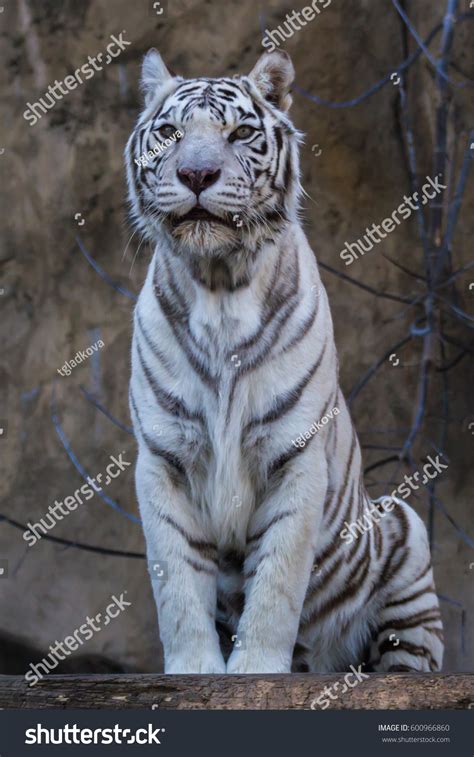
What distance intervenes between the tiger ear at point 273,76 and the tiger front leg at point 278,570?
81 centimetres

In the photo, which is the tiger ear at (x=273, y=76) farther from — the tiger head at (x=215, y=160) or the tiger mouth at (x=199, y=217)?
the tiger mouth at (x=199, y=217)

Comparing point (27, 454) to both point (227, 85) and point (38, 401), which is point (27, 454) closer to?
point (38, 401)

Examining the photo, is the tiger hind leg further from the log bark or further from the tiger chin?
the log bark

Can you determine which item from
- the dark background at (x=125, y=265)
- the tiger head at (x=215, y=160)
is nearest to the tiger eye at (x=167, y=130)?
the tiger head at (x=215, y=160)

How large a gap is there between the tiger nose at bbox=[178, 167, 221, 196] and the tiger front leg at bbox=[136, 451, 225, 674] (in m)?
0.54

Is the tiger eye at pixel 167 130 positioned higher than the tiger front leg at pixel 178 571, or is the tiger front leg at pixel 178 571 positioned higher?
the tiger eye at pixel 167 130

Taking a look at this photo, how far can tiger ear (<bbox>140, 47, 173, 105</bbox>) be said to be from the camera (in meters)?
2.65

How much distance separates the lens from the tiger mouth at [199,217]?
2346mm

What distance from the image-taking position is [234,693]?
1.87 meters

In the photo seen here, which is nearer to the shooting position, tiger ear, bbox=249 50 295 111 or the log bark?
the log bark

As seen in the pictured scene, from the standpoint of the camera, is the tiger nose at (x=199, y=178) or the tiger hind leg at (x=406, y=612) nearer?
the tiger nose at (x=199, y=178)

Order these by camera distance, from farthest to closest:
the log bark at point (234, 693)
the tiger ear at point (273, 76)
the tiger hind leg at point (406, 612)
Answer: the tiger hind leg at point (406, 612)
the tiger ear at point (273, 76)
the log bark at point (234, 693)

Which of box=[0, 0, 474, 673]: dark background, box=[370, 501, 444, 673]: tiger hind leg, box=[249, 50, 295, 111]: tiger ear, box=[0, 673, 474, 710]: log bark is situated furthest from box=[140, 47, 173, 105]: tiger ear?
box=[0, 0, 474, 673]: dark background

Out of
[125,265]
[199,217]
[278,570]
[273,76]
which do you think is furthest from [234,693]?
[125,265]
